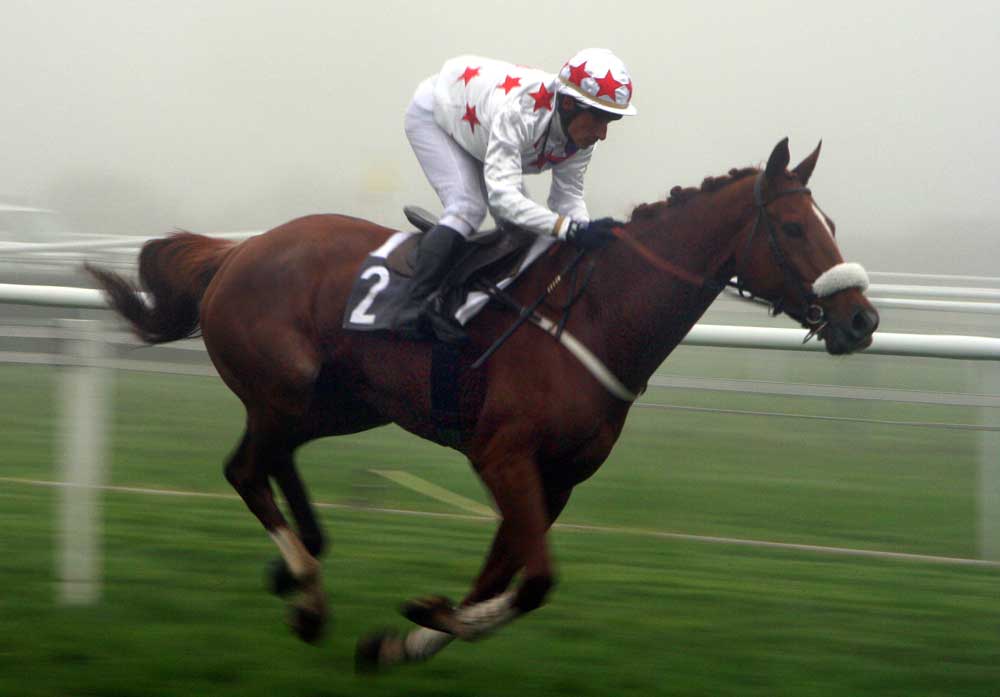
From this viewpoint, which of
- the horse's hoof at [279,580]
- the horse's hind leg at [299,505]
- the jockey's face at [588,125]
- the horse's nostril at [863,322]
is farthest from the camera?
the horse's hind leg at [299,505]

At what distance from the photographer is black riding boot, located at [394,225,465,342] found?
151 inches

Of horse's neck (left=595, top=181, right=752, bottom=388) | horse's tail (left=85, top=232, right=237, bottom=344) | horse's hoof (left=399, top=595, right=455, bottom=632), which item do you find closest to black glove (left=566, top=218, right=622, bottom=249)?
horse's neck (left=595, top=181, right=752, bottom=388)

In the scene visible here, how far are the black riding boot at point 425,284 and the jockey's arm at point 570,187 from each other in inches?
17.7

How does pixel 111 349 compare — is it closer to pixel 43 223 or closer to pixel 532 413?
pixel 532 413

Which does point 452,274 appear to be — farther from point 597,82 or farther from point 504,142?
point 597,82

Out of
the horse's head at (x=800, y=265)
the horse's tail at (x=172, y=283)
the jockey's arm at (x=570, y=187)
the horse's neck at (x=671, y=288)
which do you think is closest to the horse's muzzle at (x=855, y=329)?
the horse's head at (x=800, y=265)

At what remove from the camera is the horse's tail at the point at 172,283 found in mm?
4641

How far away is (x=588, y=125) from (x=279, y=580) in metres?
1.68

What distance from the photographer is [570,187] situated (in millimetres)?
4168

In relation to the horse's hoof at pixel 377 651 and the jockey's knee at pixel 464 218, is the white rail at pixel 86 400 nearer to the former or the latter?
the horse's hoof at pixel 377 651

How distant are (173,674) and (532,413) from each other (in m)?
1.18

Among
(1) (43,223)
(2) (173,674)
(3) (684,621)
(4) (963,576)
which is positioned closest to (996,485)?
(4) (963,576)

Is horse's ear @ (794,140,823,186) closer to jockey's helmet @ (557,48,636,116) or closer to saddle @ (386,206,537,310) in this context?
jockey's helmet @ (557,48,636,116)

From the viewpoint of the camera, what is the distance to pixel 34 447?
7.19 meters
